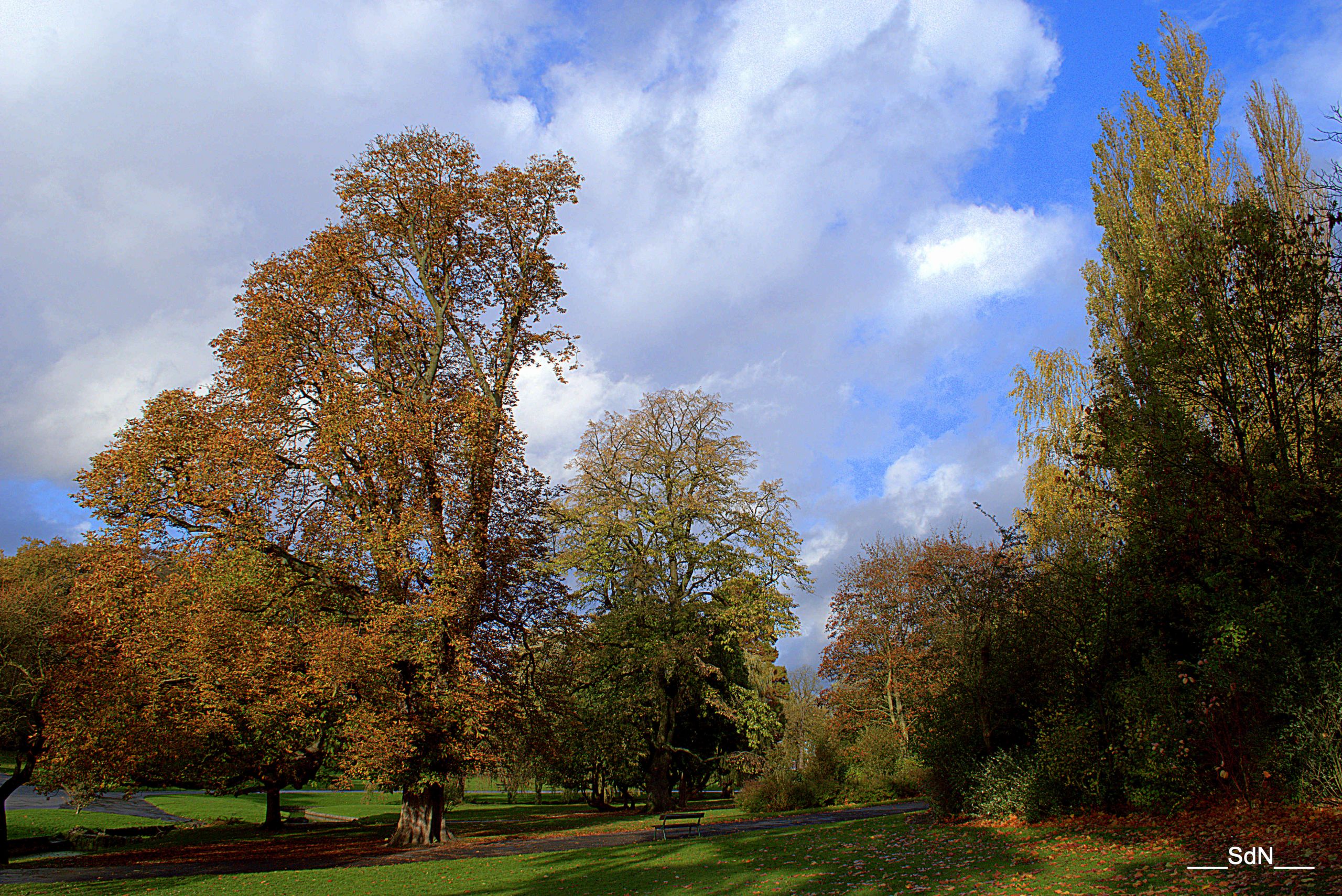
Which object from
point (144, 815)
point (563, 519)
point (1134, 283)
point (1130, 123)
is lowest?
point (144, 815)

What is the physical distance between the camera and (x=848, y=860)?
12836mm

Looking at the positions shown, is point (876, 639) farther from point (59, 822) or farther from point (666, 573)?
point (59, 822)

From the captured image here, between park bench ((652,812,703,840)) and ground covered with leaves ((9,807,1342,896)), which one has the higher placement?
ground covered with leaves ((9,807,1342,896))

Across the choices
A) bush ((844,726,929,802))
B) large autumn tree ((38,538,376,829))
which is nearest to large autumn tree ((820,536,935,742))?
bush ((844,726,929,802))

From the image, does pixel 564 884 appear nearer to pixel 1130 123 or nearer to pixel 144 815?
pixel 1130 123

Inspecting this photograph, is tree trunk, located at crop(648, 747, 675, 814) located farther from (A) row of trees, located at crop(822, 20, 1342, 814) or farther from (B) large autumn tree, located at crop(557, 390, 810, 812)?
(A) row of trees, located at crop(822, 20, 1342, 814)

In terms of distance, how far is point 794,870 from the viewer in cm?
1225

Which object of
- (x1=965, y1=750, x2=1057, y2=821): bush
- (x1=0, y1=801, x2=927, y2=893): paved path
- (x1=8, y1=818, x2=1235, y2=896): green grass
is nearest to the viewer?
(x1=8, y1=818, x2=1235, y2=896): green grass

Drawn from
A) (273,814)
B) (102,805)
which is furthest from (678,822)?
(102,805)

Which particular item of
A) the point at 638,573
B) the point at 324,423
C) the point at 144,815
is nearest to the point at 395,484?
the point at 324,423

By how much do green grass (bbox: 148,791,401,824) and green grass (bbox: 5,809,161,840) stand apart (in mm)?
3350

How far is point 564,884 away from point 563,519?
1732cm

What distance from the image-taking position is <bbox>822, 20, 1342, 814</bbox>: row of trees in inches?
478

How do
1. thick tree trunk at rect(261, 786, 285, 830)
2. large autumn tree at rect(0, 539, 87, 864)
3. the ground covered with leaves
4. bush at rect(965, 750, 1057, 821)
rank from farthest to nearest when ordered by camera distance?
thick tree trunk at rect(261, 786, 285, 830) < large autumn tree at rect(0, 539, 87, 864) < bush at rect(965, 750, 1057, 821) < the ground covered with leaves
